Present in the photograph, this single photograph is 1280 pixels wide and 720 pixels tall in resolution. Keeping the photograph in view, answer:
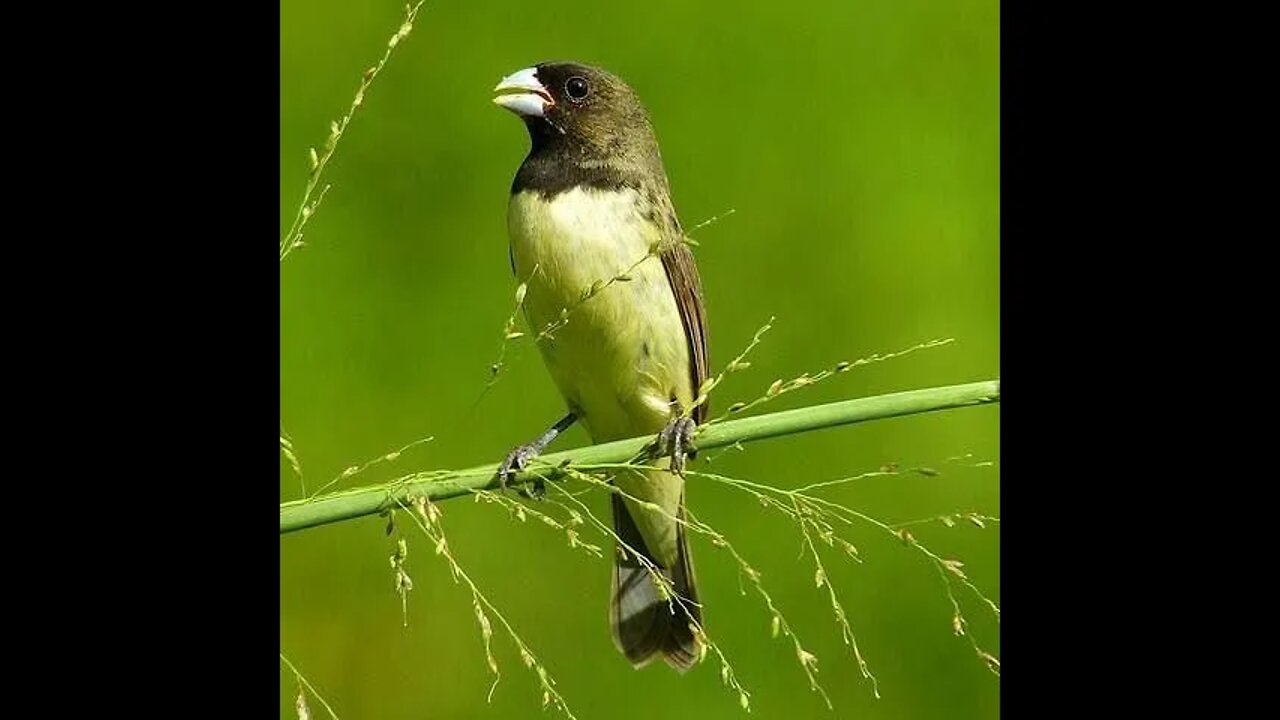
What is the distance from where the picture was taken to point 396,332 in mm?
2627

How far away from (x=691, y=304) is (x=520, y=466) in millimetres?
576

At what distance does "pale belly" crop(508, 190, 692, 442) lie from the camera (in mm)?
2629

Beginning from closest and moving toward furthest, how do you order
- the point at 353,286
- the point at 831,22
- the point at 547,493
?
1. the point at 547,493
2. the point at 353,286
3. the point at 831,22

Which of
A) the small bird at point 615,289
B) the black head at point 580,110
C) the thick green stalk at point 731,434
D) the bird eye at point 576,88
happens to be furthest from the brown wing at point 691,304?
the thick green stalk at point 731,434

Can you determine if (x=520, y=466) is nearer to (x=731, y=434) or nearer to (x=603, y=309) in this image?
(x=603, y=309)

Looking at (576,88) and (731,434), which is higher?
(576,88)

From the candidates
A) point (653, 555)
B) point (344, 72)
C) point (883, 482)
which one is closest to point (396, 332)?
point (344, 72)

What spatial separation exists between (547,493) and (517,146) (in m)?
1.13

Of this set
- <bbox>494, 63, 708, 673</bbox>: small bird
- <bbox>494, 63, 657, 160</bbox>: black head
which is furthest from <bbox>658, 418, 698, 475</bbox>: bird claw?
<bbox>494, 63, 657, 160</bbox>: black head

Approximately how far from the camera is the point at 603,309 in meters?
2.69

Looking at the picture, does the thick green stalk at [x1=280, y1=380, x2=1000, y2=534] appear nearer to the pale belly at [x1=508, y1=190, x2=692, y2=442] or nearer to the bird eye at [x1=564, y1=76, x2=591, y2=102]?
the pale belly at [x1=508, y1=190, x2=692, y2=442]

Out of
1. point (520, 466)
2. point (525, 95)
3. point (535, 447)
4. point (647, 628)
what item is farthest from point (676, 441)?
point (525, 95)

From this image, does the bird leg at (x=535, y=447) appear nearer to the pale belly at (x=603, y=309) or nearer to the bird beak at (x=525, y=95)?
the pale belly at (x=603, y=309)

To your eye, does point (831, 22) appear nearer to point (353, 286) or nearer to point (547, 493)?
point (353, 286)
